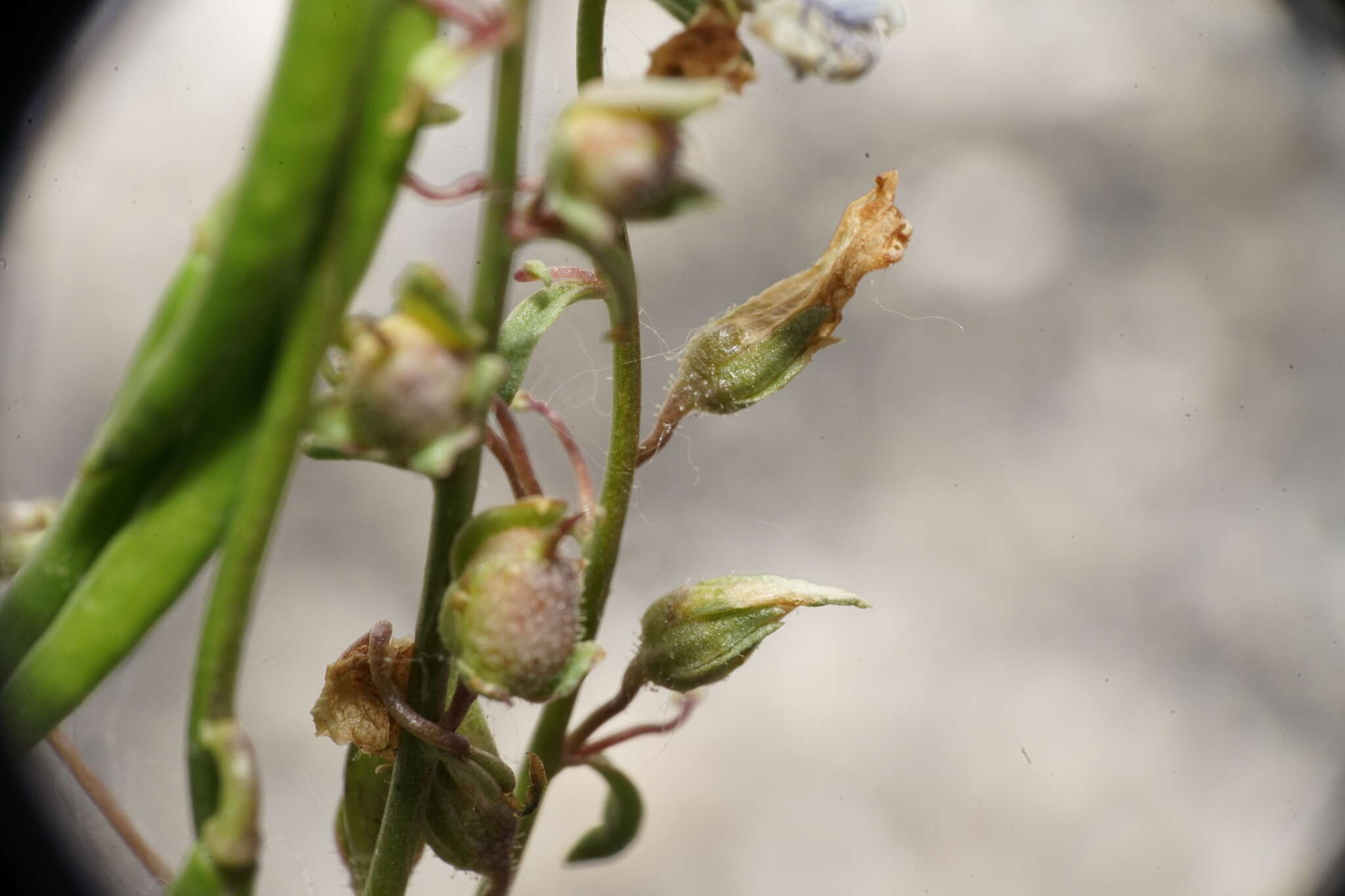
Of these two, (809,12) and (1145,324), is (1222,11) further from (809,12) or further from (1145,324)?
(809,12)

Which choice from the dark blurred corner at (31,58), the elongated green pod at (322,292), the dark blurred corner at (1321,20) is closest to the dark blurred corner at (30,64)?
the dark blurred corner at (31,58)

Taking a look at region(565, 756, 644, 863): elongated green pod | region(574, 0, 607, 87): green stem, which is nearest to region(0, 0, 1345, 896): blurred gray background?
region(565, 756, 644, 863): elongated green pod

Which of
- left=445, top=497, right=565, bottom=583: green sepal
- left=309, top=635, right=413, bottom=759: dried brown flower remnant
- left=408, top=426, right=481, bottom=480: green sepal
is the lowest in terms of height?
left=309, top=635, right=413, bottom=759: dried brown flower remnant

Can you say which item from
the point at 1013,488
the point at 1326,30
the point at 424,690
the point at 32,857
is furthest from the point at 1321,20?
the point at 32,857

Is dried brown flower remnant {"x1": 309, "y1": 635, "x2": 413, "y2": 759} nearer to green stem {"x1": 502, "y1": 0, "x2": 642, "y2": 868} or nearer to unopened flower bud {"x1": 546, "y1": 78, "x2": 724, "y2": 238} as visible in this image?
green stem {"x1": 502, "y1": 0, "x2": 642, "y2": 868}

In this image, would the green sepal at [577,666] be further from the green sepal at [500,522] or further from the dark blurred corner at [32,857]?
the dark blurred corner at [32,857]

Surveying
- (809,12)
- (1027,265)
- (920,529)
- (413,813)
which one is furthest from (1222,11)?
(413,813)
